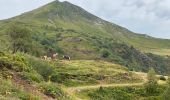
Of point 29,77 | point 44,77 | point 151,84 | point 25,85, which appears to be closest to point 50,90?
point 29,77

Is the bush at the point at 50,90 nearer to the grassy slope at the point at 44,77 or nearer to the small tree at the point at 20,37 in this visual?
the grassy slope at the point at 44,77

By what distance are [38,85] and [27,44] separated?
106082mm

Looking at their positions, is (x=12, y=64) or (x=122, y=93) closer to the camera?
(x=12, y=64)

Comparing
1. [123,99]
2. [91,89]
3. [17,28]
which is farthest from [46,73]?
[17,28]

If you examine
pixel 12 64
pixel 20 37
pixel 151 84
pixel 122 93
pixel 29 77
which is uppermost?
pixel 20 37

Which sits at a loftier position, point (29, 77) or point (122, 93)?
point (29, 77)

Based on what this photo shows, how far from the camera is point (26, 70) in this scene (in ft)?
115

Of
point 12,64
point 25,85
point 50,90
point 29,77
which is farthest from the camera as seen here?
point 12,64

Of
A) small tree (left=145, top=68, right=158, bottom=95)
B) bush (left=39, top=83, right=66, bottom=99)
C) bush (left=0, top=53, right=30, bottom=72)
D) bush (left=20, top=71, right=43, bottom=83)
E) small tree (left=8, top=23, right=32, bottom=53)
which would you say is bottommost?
small tree (left=145, top=68, right=158, bottom=95)

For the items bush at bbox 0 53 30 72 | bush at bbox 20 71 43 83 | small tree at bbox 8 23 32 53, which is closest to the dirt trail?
bush at bbox 20 71 43 83

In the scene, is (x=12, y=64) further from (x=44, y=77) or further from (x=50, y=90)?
(x=44, y=77)

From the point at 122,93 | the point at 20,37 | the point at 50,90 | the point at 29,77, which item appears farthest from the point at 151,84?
the point at 50,90

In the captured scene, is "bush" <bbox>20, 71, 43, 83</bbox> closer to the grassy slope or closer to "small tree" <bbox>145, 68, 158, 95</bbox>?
the grassy slope

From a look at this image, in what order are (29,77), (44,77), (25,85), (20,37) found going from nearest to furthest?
(25,85), (29,77), (44,77), (20,37)
